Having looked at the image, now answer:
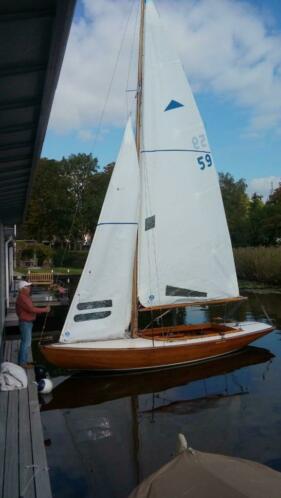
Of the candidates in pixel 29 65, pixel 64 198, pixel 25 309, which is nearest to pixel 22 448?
pixel 25 309

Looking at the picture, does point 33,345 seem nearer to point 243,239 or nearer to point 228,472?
point 228,472

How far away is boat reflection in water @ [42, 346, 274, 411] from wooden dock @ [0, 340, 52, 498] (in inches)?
47.2

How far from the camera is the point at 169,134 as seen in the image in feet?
36.7

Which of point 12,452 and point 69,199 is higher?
point 69,199

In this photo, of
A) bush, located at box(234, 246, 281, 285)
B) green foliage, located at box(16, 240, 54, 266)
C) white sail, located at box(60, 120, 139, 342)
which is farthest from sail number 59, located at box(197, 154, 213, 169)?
green foliage, located at box(16, 240, 54, 266)

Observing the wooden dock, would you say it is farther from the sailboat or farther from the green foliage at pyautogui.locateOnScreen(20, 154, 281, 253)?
the green foliage at pyautogui.locateOnScreen(20, 154, 281, 253)

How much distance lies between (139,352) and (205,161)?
5166 millimetres

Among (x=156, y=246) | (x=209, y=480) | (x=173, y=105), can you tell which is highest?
(x=173, y=105)

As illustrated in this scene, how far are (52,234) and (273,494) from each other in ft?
177

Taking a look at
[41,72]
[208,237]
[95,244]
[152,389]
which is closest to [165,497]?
[41,72]

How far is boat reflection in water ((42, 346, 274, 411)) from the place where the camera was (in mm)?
8977

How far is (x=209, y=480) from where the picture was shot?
2990mm

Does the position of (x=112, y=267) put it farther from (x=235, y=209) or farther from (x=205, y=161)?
(x=235, y=209)

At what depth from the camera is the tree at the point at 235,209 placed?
43.3 m
